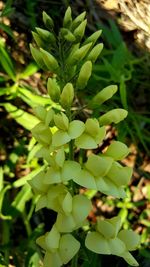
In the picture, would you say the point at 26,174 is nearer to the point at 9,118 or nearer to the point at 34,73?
the point at 9,118

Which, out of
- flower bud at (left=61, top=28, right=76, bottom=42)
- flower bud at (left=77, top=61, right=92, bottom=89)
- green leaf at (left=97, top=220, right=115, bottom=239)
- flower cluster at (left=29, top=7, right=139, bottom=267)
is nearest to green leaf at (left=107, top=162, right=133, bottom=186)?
flower cluster at (left=29, top=7, right=139, bottom=267)

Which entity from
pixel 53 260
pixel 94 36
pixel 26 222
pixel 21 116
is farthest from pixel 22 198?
pixel 94 36

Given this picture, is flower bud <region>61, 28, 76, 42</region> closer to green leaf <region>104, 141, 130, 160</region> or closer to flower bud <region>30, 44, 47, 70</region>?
flower bud <region>30, 44, 47, 70</region>

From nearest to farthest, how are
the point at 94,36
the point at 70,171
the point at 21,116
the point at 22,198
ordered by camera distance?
1. the point at 70,171
2. the point at 94,36
3. the point at 22,198
4. the point at 21,116

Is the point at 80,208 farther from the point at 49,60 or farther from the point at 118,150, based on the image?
the point at 49,60

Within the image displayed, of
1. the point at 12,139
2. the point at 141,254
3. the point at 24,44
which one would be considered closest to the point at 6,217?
the point at 12,139

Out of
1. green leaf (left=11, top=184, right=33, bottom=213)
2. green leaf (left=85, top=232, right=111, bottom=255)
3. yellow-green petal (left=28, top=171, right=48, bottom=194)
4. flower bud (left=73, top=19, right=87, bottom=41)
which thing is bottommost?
green leaf (left=11, top=184, right=33, bottom=213)

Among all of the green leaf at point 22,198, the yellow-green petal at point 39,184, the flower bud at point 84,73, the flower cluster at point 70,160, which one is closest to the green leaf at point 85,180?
the flower cluster at point 70,160

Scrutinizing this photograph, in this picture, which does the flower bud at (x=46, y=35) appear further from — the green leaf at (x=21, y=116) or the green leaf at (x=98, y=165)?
the green leaf at (x=21, y=116)
